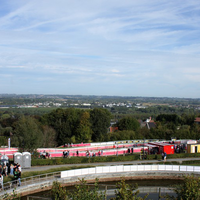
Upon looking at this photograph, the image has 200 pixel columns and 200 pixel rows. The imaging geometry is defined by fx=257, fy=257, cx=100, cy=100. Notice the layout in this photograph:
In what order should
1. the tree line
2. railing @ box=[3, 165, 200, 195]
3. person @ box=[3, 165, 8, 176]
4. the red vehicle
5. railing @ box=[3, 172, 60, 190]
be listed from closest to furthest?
1. railing @ box=[3, 172, 60, 190]
2. railing @ box=[3, 165, 200, 195]
3. person @ box=[3, 165, 8, 176]
4. the red vehicle
5. the tree line

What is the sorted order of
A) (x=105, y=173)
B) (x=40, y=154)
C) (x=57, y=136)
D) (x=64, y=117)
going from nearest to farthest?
(x=105, y=173) < (x=40, y=154) < (x=57, y=136) < (x=64, y=117)

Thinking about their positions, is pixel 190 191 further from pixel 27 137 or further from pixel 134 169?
pixel 27 137

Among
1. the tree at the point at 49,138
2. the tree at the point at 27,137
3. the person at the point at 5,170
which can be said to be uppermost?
the tree at the point at 27,137

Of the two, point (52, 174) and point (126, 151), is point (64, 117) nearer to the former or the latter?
point (126, 151)

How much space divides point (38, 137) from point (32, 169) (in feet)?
21.6

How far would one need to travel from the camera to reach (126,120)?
5203 centimetres

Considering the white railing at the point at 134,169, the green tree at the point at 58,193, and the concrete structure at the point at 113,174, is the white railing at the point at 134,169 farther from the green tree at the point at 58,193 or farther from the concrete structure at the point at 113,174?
the green tree at the point at 58,193

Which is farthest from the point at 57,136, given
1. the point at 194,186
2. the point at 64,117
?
the point at 194,186

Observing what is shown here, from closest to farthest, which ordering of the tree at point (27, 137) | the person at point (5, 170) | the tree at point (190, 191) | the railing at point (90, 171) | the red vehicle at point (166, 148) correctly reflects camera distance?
1. the tree at point (190, 191)
2. the railing at point (90, 171)
3. the person at point (5, 170)
4. the tree at point (27, 137)
5. the red vehicle at point (166, 148)

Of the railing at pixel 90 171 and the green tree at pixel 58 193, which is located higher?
the green tree at pixel 58 193

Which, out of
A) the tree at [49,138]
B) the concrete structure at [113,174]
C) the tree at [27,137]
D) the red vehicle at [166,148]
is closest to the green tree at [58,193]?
the concrete structure at [113,174]

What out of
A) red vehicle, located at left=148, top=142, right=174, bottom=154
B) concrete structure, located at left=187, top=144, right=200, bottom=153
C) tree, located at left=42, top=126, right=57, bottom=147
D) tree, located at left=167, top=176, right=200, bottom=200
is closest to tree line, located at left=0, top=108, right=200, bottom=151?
tree, located at left=42, top=126, right=57, bottom=147

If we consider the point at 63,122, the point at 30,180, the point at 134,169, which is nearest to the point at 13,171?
the point at 30,180

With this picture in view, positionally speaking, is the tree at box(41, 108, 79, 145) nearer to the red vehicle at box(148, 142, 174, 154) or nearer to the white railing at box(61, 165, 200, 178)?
the red vehicle at box(148, 142, 174, 154)
